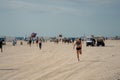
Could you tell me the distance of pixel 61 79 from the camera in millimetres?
13656

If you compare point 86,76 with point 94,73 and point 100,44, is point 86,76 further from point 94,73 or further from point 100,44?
point 100,44

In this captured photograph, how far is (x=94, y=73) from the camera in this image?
15289mm

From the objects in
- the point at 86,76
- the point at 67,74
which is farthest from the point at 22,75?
the point at 86,76

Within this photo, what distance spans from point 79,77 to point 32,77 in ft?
6.89

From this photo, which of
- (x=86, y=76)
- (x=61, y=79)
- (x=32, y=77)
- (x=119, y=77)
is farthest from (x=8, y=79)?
(x=119, y=77)

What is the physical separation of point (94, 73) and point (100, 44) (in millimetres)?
43336

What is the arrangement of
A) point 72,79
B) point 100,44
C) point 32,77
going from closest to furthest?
point 72,79
point 32,77
point 100,44

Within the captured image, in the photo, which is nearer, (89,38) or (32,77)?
(32,77)

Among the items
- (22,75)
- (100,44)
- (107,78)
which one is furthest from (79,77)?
(100,44)

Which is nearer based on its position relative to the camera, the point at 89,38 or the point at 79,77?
the point at 79,77

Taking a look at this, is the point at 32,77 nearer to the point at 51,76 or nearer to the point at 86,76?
the point at 51,76

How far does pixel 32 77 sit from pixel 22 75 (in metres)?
1.01

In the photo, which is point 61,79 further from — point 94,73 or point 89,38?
point 89,38

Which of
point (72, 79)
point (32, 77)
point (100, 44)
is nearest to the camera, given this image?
point (72, 79)
